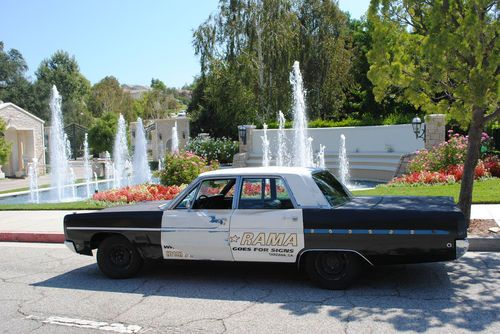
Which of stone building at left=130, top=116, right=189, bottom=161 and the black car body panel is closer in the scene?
the black car body panel

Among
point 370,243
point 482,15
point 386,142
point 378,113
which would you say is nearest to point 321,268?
point 370,243

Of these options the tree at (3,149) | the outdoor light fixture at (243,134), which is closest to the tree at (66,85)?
the tree at (3,149)

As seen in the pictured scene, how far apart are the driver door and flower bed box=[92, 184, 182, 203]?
7319 millimetres

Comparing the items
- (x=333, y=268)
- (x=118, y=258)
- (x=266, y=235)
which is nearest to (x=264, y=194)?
(x=266, y=235)

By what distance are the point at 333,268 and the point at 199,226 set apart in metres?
1.81

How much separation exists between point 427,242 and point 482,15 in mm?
4291

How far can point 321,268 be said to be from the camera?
6.46m

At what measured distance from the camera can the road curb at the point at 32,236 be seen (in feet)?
35.2

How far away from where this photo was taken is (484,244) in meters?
8.16

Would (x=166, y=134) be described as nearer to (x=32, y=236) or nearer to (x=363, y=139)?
(x=363, y=139)

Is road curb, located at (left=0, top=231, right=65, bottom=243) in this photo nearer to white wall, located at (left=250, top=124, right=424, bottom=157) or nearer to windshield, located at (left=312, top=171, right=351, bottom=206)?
windshield, located at (left=312, top=171, right=351, bottom=206)

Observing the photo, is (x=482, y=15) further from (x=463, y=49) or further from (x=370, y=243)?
(x=370, y=243)

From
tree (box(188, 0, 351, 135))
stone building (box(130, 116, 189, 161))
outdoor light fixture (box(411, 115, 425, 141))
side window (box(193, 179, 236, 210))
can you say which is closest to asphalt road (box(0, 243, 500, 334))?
side window (box(193, 179, 236, 210))

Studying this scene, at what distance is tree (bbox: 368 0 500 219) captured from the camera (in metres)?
8.00
